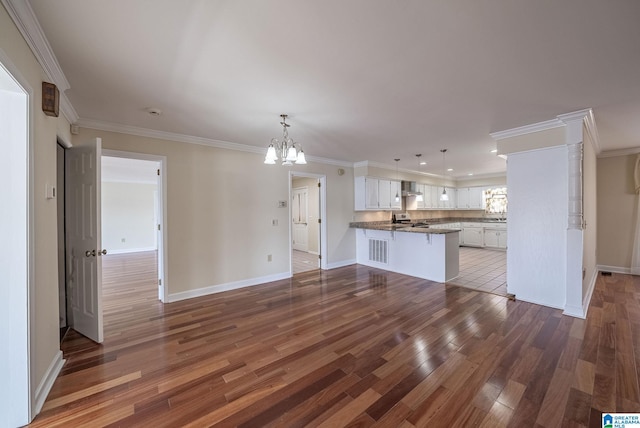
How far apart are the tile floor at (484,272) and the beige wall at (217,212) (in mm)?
3373

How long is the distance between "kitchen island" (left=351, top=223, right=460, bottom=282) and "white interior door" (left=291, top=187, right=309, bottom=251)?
2.34 meters

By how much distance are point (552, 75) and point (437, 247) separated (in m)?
3.00

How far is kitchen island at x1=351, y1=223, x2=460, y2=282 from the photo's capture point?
4.54m

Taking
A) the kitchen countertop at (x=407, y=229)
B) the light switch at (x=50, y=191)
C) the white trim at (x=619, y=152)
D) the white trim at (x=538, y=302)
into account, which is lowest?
the white trim at (x=538, y=302)

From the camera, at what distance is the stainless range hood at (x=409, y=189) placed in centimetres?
705

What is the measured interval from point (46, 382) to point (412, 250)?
498 cm

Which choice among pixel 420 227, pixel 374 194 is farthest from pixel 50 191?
pixel 420 227

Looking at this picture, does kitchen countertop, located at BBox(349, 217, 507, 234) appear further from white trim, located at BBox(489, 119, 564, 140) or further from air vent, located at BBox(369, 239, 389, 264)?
white trim, located at BBox(489, 119, 564, 140)

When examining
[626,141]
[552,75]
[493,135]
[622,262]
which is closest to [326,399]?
[552,75]

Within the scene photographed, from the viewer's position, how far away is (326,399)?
1763 millimetres

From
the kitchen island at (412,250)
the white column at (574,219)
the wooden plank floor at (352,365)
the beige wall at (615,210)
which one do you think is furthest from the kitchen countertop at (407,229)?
the beige wall at (615,210)

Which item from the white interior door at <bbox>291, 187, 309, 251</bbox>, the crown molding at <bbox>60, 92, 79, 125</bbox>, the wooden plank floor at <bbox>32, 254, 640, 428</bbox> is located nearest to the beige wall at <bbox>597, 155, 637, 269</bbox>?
the wooden plank floor at <bbox>32, 254, 640, 428</bbox>

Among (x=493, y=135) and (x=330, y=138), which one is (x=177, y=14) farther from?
(x=493, y=135)

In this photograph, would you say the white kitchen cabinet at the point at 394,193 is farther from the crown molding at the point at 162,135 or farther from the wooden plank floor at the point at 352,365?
the crown molding at the point at 162,135
